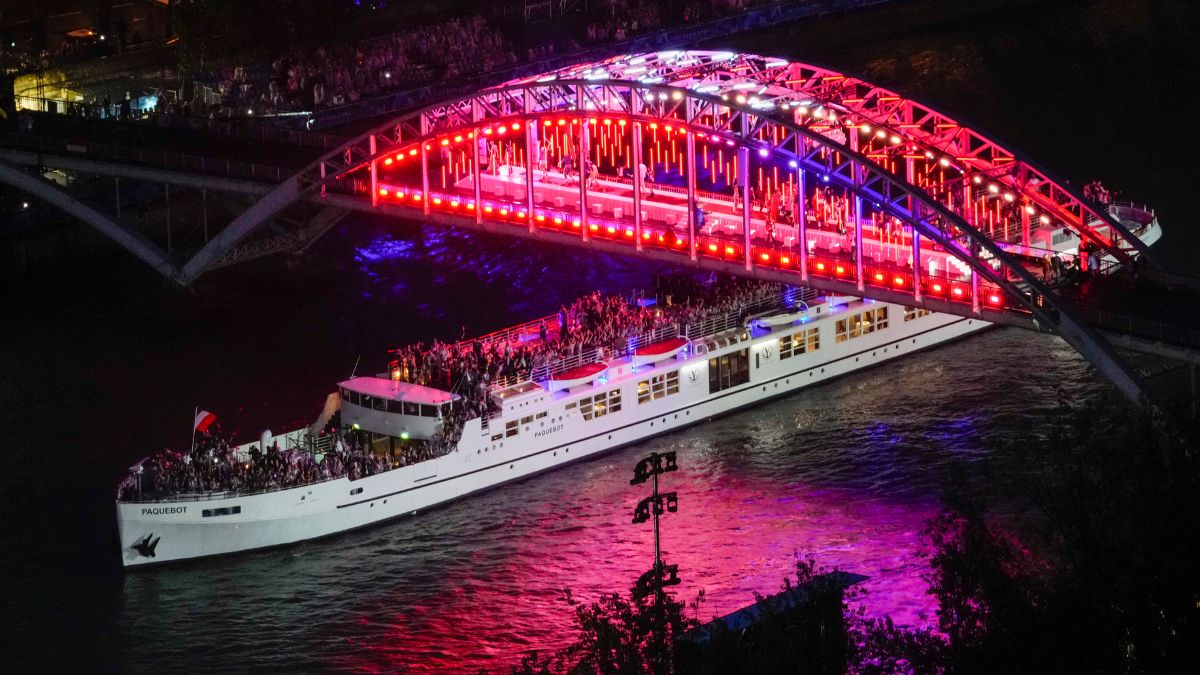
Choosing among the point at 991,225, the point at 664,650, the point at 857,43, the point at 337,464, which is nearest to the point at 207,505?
the point at 337,464

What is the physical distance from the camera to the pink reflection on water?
81625 mm

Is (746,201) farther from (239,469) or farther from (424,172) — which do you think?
(239,469)

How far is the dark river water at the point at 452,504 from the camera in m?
83.2

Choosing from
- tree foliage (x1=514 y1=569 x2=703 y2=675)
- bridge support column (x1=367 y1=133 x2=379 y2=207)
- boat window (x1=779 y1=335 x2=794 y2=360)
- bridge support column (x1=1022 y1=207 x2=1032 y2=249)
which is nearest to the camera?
tree foliage (x1=514 y1=569 x2=703 y2=675)

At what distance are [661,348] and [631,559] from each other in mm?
17699

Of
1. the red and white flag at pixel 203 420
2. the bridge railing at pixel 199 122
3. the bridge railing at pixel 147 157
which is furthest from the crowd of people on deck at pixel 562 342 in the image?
the bridge railing at pixel 199 122

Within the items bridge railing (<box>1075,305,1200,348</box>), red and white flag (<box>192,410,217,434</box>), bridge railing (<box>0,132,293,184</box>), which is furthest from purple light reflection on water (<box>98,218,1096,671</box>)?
bridge railing (<box>0,132,293,184</box>)

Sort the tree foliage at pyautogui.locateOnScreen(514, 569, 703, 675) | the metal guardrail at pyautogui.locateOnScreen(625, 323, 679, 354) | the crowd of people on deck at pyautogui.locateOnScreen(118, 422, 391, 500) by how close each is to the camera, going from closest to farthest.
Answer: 1. the tree foliage at pyautogui.locateOnScreen(514, 569, 703, 675)
2. the crowd of people on deck at pyautogui.locateOnScreen(118, 422, 391, 500)
3. the metal guardrail at pyautogui.locateOnScreen(625, 323, 679, 354)

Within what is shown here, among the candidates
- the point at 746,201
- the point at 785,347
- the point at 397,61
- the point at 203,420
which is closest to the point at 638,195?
the point at 746,201

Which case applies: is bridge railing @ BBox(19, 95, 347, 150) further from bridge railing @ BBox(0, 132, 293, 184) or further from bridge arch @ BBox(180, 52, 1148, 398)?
bridge arch @ BBox(180, 52, 1148, 398)

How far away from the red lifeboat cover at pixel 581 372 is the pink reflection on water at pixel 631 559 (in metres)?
5.49

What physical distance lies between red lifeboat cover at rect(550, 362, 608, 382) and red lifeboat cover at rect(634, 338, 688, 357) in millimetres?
2264

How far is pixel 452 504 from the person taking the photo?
313 feet

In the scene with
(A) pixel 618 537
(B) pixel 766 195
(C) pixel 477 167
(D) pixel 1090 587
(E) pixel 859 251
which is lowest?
(A) pixel 618 537
